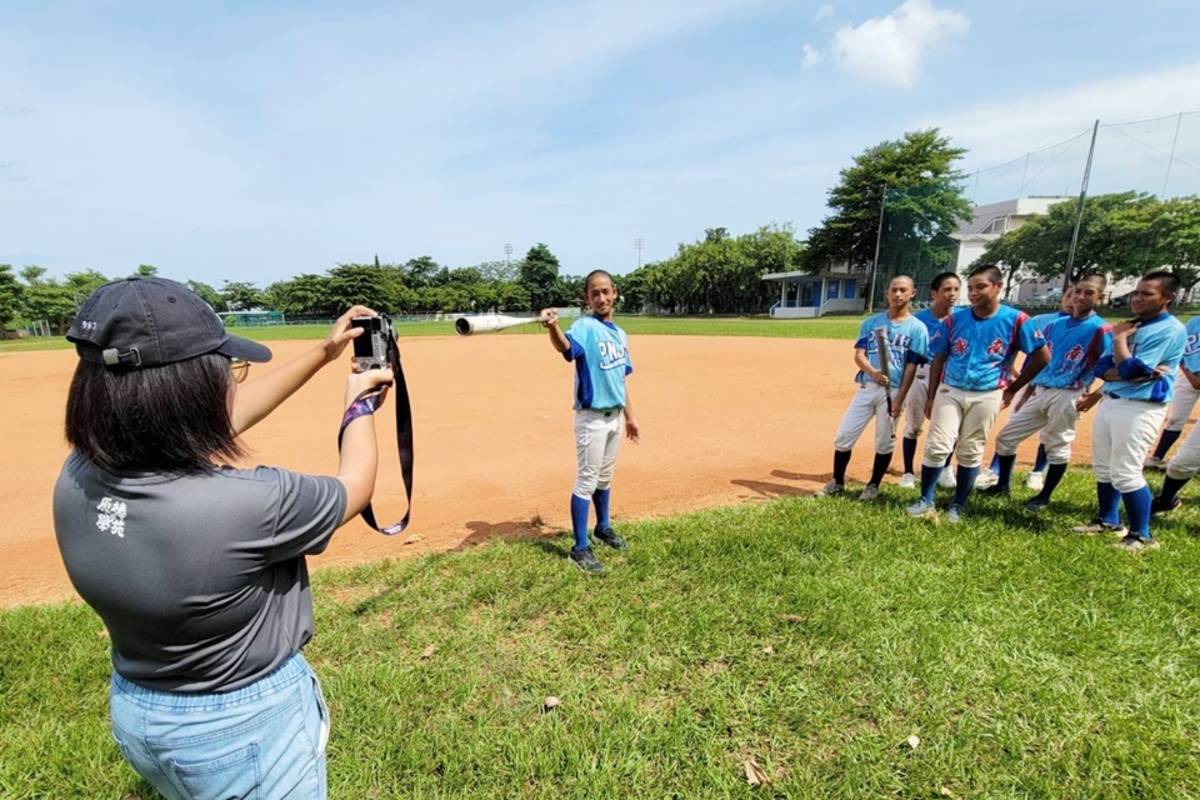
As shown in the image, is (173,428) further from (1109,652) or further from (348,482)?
(1109,652)

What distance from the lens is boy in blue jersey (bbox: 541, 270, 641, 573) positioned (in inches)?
161

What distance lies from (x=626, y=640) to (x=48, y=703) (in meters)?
2.90

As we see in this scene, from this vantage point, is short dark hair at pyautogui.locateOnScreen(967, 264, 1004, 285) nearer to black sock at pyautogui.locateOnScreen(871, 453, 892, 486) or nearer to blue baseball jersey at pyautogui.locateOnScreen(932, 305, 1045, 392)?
blue baseball jersey at pyautogui.locateOnScreen(932, 305, 1045, 392)

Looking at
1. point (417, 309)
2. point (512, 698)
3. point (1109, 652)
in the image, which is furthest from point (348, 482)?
→ point (417, 309)

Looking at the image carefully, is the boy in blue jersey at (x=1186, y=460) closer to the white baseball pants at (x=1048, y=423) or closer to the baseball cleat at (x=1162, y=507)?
the baseball cleat at (x=1162, y=507)

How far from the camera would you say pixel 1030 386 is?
5.64 m

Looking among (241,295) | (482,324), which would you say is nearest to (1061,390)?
(482,324)

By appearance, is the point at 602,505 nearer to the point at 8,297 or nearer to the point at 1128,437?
the point at 1128,437

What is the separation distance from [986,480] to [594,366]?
15.2 feet

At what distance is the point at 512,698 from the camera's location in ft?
9.31

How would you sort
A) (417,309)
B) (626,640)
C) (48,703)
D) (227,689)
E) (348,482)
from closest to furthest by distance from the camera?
(227,689) < (348,482) < (48,703) < (626,640) < (417,309)

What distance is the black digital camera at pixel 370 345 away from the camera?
1.85 metres

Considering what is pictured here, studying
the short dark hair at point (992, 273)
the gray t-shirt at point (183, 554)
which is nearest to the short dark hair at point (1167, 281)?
the short dark hair at point (992, 273)

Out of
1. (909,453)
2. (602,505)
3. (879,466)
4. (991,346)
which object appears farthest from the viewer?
(909,453)
